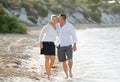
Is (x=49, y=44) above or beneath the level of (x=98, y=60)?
above

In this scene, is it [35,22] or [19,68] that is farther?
[35,22]

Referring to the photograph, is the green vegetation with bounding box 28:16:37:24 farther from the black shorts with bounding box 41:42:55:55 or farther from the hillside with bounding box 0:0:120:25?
the black shorts with bounding box 41:42:55:55

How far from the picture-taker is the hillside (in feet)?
155

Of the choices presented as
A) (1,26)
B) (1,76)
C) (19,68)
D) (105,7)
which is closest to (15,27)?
(1,26)

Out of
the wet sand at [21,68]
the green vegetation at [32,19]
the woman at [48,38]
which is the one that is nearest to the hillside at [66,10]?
the green vegetation at [32,19]

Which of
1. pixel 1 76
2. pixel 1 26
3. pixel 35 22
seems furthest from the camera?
pixel 35 22

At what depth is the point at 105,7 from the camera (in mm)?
90500

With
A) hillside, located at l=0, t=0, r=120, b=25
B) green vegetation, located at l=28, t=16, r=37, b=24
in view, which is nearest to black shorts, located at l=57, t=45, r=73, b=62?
hillside, located at l=0, t=0, r=120, b=25

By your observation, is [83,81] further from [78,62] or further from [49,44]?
[78,62]

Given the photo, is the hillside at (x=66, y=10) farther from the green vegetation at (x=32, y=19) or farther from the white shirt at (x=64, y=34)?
the white shirt at (x=64, y=34)

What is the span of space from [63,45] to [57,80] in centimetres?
92

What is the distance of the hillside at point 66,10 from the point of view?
47.1m

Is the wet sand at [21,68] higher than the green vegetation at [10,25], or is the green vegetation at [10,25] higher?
the wet sand at [21,68]

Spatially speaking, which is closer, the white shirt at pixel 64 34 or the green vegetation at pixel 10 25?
the white shirt at pixel 64 34
